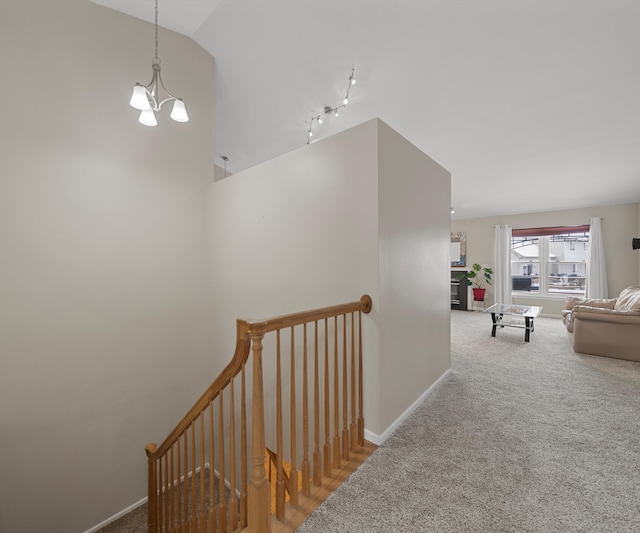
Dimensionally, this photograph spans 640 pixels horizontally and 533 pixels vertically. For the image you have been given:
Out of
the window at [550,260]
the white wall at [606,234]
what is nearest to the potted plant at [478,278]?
the white wall at [606,234]

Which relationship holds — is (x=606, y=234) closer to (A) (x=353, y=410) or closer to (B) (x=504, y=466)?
(B) (x=504, y=466)

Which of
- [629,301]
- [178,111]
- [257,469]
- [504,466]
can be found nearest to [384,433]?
[504,466]

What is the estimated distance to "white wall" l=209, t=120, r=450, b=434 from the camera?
6.33 ft

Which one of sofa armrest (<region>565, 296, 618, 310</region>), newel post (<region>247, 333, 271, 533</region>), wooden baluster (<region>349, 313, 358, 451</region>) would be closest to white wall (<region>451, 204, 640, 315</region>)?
sofa armrest (<region>565, 296, 618, 310</region>)

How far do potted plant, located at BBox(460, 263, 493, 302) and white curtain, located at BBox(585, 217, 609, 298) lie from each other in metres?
1.94

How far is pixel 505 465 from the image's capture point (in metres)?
1.71

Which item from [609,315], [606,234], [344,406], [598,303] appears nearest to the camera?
[344,406]

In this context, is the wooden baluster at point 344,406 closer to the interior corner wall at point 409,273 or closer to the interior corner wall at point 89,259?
the interior corner wall at point 409,273

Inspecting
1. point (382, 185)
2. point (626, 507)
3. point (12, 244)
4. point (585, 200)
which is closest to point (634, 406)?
point (626, 507)

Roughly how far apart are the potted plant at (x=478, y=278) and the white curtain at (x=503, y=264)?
256 mm

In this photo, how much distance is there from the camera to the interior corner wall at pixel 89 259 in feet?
7.66

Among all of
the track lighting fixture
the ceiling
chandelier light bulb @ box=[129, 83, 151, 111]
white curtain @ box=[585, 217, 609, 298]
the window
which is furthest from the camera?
the window

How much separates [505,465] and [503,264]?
263 inches

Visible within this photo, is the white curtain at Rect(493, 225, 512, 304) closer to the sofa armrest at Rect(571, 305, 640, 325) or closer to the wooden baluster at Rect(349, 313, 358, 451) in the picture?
the sofa armrest at Rect(571, 305, 640, 325)
